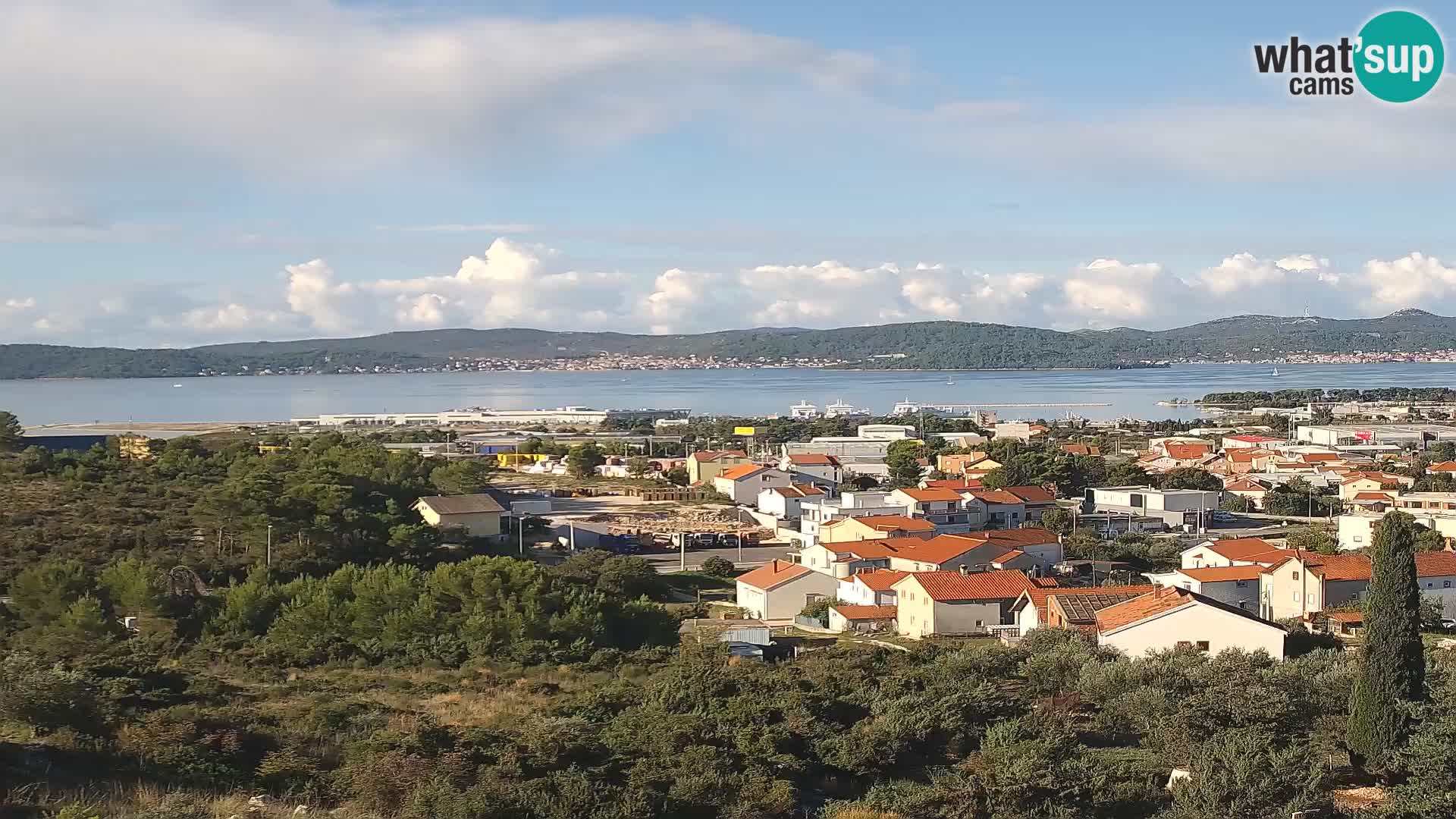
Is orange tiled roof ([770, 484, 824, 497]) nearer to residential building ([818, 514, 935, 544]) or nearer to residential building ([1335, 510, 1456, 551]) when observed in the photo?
residential building ([818, 514, 935, 544])

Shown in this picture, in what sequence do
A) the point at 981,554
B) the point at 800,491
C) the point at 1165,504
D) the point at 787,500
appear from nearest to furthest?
the point at 981,554, the point at 1165,504, the point at 787,500, the point at 800,491

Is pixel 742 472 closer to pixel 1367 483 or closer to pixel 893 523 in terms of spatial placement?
pixel 893 523

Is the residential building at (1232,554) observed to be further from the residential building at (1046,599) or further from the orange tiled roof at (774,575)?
the orange tiled roof at (774,575)

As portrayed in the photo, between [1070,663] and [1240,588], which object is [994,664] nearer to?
[1070,663]

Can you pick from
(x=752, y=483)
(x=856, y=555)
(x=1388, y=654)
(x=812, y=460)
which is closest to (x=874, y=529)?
(x=856, y=555)

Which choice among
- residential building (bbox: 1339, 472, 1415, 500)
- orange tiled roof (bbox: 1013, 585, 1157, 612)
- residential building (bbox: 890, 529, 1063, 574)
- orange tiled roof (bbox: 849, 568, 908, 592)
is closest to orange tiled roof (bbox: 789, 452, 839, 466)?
residential building (bbox: 1339, 472, 1415, 500)

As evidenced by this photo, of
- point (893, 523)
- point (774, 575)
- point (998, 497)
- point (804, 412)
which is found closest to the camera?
point (774, 575)

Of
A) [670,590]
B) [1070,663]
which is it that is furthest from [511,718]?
[670,590]
